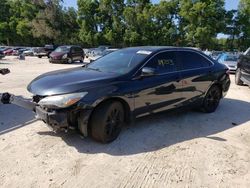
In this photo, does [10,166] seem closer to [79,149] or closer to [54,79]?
[79,149]

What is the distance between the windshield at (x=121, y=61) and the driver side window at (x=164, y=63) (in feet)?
0.61

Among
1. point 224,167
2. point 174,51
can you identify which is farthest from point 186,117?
point 224,167

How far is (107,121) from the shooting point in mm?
4586

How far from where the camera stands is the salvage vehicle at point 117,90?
4.30 metres

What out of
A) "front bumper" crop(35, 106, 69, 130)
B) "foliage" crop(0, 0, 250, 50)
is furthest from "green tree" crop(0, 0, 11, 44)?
"front bumper" crop(35, 106, 69, 130)

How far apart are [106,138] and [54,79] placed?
4.19 feet

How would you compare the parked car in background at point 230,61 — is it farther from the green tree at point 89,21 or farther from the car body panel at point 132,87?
the green tree at point 89,21

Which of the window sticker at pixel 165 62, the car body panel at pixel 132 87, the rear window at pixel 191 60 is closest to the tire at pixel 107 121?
the car body panel at pixel 132 87

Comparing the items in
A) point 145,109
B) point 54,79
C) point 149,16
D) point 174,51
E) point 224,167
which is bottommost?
point 224,167

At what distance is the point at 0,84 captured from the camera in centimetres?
1068

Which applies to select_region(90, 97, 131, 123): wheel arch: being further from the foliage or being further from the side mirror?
the foliage

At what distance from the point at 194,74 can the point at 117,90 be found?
227cm

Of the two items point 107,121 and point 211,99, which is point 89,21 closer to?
point 211,99

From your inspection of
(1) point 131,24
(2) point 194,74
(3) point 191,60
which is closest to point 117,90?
(2) point 194,74
